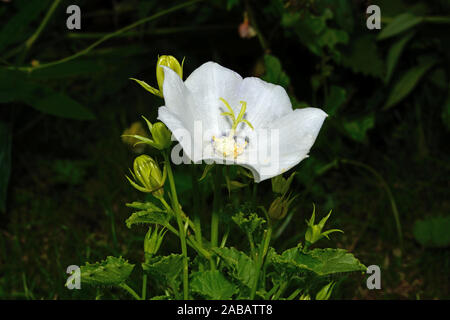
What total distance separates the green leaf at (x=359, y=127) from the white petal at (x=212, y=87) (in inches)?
28.6

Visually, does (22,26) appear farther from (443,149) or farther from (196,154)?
(443,149)

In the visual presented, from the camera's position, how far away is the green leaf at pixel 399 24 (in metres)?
1.41

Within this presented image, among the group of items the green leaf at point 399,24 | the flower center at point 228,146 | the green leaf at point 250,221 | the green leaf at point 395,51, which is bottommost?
the green leaf at point 250,221

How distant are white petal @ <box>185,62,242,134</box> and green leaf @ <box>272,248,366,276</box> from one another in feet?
0.67

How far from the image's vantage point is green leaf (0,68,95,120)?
4.17 feet

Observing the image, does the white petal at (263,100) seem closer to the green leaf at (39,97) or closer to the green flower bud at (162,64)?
the green flower bud at (162,64)

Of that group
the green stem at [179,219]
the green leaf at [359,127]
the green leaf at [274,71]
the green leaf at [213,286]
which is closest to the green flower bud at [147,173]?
the green stem at [179,219]

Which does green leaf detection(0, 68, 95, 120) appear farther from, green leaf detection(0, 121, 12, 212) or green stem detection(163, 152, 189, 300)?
green stem detection(163, 152, 189, 300)

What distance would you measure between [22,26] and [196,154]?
1.02m

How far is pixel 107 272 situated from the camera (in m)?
0.66

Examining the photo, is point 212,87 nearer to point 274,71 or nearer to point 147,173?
point 147,173

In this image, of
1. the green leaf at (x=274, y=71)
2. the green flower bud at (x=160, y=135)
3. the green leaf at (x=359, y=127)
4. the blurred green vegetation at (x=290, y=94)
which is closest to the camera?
the green flower bud at (x=160, y=135)

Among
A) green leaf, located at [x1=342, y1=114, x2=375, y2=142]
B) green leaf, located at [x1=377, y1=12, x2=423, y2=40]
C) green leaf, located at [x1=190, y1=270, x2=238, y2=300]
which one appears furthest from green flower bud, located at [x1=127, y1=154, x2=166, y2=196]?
green leaf, located at [x1=377, y1=12, x2=423, y2=40]

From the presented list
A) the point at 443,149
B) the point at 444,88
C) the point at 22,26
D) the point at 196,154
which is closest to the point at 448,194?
the point at 443,149
